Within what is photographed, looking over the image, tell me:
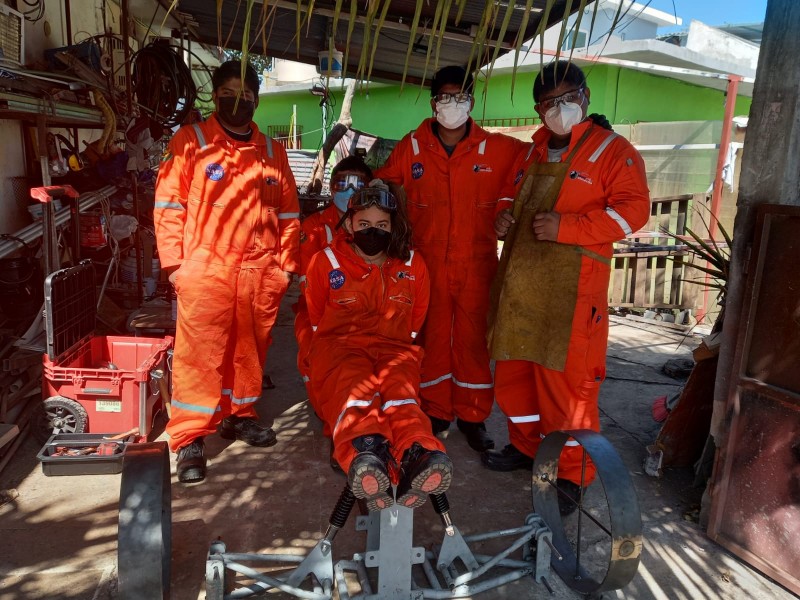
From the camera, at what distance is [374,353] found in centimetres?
316

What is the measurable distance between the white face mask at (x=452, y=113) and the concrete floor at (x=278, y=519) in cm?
208

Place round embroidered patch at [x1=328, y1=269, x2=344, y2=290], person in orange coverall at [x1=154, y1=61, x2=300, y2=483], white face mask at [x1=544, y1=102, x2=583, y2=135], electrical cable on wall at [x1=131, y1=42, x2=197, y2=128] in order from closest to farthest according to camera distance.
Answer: white face mask at [x1=544, y1=102, x2=583, y2=135], round embroidered patch at [x1=328, y1=269, x2=344, y2=290], person in orange coverall at [x1=154, y1=61, x2=300, y2=483], electrical cable on wall at [x1=131, y1=42, x2=197, y2=128]

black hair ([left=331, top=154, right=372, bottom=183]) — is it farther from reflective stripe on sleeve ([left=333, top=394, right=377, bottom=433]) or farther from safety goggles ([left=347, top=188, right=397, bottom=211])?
reflective stripe on sleeve ([left=333, top=394, right=377, bottom=433])

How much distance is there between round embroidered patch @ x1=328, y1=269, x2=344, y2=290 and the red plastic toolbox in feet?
4.23

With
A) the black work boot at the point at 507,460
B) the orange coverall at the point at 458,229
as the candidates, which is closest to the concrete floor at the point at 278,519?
the black work boot at the point at 507,460

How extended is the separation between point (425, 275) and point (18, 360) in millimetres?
2664

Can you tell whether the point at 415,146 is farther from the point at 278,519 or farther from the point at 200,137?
the point at 278,519

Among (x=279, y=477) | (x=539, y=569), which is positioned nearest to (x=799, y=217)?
(x=539, y=569)

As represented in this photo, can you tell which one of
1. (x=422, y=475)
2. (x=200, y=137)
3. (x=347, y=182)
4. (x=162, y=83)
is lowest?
(x=422, y=475)

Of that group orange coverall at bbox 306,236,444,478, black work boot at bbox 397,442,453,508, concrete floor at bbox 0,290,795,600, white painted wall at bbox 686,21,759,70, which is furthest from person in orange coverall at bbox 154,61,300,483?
white painted wall at bbox 686,21,759,70

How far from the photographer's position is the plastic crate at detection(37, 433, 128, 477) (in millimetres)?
3371

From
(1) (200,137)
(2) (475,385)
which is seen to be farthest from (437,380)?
(1) (200,137)

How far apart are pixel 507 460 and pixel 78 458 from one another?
247 centimetres

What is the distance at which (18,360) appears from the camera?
391 cm
